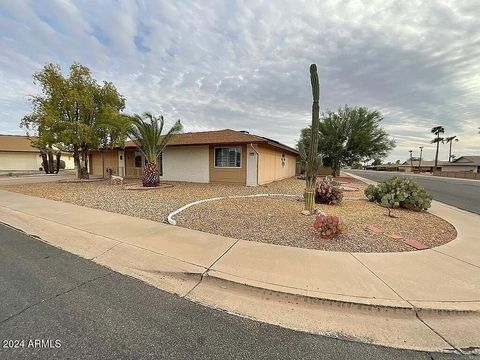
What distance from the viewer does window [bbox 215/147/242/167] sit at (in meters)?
15.9

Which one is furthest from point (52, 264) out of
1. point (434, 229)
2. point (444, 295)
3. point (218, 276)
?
point (434, 229)

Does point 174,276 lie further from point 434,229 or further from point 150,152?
point 150,152

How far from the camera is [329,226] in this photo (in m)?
5.31

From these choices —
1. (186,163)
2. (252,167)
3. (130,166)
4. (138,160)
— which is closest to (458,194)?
(252,167)

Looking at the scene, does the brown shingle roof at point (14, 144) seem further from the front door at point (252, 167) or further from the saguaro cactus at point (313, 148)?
the saguaro cactus at point (313, 148)

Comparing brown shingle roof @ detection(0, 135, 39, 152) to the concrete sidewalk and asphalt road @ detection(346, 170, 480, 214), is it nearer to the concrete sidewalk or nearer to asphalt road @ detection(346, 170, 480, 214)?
the concrete sidewalk

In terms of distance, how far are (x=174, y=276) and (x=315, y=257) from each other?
2.43 meters

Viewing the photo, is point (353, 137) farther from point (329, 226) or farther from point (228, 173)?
point (329, 226)

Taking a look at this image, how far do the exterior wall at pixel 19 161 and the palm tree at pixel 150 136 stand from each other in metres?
31.7

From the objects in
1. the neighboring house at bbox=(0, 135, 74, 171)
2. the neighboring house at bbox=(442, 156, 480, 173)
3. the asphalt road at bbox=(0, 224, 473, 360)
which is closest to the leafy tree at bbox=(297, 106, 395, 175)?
the asphalt road at bbox=(0, 224, 473, 360)

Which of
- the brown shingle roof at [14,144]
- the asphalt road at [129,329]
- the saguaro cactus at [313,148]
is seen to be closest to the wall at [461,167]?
the saguaro cactus at [313,148]

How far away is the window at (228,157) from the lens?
15.9 meters

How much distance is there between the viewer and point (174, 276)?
3805 mm

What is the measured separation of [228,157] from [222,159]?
48 centimetres
